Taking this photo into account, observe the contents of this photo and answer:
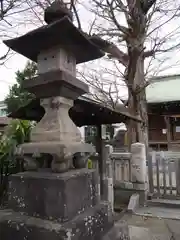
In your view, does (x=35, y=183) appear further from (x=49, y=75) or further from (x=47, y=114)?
(x=49, y=75)

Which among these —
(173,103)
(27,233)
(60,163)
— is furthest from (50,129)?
(173,103)

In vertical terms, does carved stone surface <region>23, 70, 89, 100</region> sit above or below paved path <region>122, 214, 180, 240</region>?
above

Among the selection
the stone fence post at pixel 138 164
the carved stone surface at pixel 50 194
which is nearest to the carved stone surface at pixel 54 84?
the carved stone surface at pixel 50 194

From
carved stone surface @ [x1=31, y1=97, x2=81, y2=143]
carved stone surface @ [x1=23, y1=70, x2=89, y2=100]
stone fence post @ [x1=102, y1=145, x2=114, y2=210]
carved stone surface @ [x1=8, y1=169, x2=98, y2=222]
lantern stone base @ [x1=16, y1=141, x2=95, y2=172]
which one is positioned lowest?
stone fence post @ [x1=102, y1=145, x2=114, y2=210]

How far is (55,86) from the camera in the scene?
A: 247 centimetres

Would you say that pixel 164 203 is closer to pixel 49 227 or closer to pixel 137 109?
pixel 137 109

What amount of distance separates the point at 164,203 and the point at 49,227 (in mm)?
4605

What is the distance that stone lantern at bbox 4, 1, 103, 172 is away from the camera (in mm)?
2318

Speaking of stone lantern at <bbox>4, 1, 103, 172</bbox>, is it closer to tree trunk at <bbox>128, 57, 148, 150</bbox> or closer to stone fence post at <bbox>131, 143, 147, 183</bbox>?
stone fence post at <bbox>131, 143, 147, 183</bbox>

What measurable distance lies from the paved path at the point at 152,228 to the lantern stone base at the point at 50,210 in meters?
1.53

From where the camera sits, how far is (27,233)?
84.8 inches

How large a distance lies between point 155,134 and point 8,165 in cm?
1405

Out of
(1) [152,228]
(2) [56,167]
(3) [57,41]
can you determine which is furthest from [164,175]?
(3) [57,41]

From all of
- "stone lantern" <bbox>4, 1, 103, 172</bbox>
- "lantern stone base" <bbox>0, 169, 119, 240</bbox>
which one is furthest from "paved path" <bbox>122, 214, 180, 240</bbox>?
"stone lantern" <bbox>4, 1, 103, 172</bbox>
